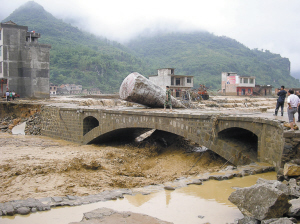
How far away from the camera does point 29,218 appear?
7.72 metres

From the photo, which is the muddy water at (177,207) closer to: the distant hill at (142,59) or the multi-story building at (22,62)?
the multi-story building at (22,62)

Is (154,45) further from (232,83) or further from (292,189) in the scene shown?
(292,189)

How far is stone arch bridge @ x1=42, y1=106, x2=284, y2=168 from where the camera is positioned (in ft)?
36.3

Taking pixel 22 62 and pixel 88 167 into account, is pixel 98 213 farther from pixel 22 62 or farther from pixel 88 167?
pixel 22 62

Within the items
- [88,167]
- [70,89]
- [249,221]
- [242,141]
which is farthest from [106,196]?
[70,89]

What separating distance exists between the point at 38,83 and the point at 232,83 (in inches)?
1462

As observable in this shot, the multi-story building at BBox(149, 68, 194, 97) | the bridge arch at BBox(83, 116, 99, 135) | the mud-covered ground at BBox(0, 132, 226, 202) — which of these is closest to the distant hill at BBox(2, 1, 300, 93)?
the multi-story building at BBox(149, 68, 194, 97)

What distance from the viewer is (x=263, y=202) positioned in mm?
6223

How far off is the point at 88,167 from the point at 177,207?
5.92 meters

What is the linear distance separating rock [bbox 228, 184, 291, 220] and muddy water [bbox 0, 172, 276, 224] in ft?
2.14

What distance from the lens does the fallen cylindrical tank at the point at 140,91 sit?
17.7 meters

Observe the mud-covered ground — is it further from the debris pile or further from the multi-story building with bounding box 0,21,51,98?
the multi-story building with bounding box 0,21,51,98

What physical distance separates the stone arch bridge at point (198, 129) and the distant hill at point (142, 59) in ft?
150

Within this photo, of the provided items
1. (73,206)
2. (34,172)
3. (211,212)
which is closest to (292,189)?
(211,212)
